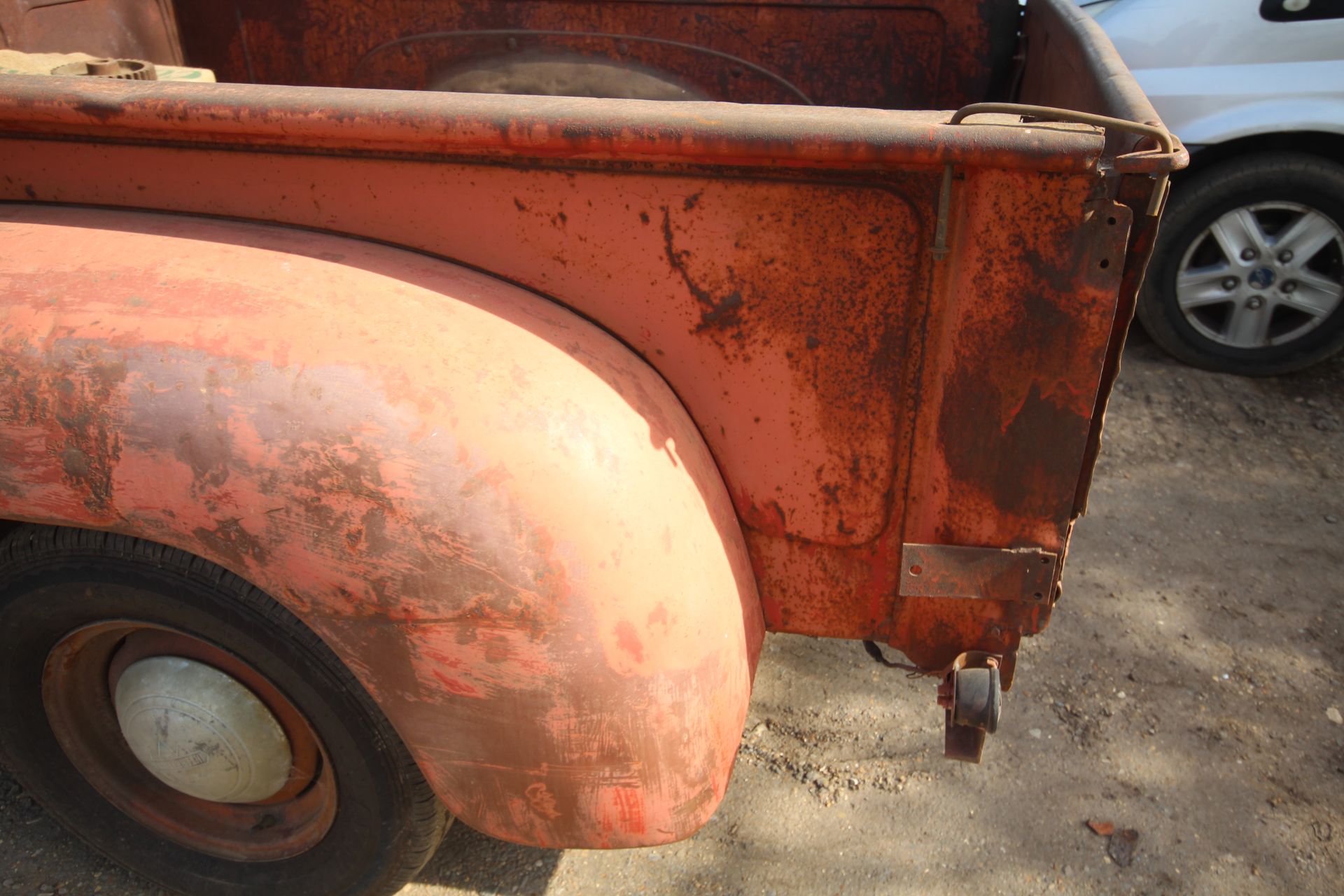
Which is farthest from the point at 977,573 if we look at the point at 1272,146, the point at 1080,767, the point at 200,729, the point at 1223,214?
the point at 1272,146

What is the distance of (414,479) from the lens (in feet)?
4.03

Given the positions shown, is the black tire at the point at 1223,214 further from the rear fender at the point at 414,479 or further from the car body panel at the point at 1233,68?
the rear fender at the point at 414,479

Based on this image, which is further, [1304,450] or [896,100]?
[1304,450]

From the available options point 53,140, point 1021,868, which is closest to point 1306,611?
point 1021,868

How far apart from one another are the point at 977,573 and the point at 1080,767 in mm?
958

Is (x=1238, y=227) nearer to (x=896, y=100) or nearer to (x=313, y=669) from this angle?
(x=896, y=100)

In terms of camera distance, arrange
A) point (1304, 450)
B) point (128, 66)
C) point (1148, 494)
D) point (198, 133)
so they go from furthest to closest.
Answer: point (1304, 450), point (1148, 494), point (128, 66), point (198, 133)

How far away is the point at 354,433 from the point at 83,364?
371 mm

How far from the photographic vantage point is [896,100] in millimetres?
2658

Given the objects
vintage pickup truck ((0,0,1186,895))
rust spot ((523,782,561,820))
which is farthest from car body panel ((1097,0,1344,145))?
rust spot ((523,782,561,820))

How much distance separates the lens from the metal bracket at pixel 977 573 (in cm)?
145

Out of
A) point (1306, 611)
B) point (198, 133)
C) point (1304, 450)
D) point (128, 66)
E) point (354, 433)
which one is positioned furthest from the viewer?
point (1304, 450)

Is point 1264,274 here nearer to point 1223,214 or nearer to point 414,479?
point 1223,214

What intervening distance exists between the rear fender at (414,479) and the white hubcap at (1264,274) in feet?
9.92
